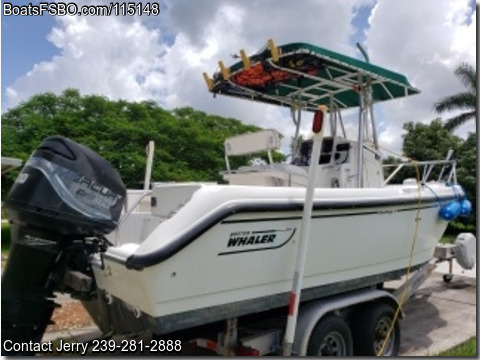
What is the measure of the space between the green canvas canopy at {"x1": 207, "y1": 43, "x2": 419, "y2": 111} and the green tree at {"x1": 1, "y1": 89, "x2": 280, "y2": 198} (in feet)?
35.0

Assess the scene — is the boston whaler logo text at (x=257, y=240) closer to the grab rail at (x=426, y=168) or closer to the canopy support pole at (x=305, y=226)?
the canopy support pole at (x=305, y=226)

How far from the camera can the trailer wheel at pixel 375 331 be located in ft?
12.3

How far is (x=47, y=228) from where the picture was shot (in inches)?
105

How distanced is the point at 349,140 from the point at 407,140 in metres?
20.7

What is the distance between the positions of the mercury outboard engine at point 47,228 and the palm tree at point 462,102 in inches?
951

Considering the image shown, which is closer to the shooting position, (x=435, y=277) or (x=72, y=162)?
(x=72, y=162)

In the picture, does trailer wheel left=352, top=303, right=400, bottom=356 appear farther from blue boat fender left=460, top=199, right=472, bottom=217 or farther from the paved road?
blue boat fender left=460, top=199, right=472, bottom=217

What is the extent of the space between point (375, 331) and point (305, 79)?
269 cm

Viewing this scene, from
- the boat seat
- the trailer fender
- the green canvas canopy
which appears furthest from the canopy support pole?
the boat seat

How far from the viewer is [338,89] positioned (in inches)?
209

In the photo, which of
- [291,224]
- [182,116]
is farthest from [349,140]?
[182,116]

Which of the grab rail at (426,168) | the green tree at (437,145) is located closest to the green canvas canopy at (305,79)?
the grab rail at (426,168)

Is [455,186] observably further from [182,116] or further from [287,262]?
[182,116]

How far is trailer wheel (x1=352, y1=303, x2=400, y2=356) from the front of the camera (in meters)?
3.74
